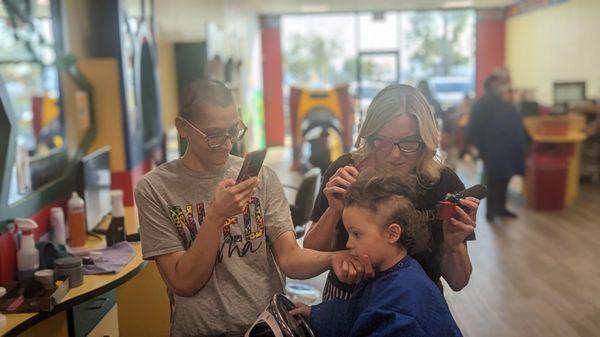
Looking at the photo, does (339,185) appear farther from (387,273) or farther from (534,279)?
(534,279)

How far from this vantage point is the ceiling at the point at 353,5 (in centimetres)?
1074

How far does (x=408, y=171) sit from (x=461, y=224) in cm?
22

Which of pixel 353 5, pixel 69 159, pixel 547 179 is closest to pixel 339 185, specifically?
pixel 69 159

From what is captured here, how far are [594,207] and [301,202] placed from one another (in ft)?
14.4

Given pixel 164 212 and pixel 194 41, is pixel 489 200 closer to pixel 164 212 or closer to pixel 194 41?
pixel 194 41

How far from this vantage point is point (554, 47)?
32.6ft

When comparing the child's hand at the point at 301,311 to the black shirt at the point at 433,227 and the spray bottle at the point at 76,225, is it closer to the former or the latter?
the black shirt at the point at 433,227

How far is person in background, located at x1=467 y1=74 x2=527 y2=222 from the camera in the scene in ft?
18.7

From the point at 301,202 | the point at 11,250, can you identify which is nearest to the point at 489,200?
the point at 301,202

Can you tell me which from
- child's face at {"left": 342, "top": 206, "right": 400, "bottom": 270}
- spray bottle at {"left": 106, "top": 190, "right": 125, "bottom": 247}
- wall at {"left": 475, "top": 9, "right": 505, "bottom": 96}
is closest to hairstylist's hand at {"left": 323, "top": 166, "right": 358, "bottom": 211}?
child's face at {"left": 342, "top": 206, "right": 400, "bottom": 270}

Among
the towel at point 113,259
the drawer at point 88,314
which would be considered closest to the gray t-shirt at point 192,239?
the drawer at point 88,314

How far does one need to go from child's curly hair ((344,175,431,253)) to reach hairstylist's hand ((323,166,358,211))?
0.08 m

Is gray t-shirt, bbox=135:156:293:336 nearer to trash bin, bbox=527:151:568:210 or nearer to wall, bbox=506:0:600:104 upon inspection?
trash bin, bbox=527:151:568:210

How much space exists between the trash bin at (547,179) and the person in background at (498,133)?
0.44 meters
